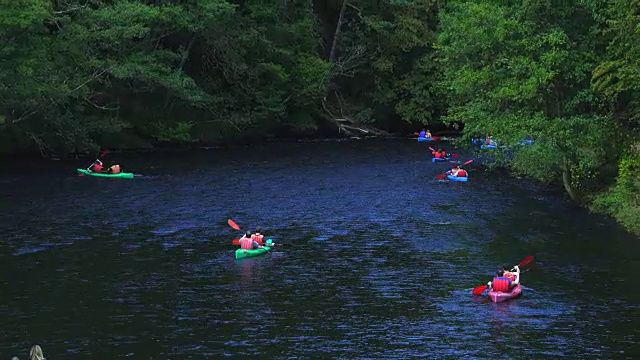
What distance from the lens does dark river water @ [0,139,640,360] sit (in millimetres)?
29188

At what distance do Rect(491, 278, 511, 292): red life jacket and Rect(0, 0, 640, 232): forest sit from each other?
12344mm

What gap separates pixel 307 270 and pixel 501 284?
792 cm

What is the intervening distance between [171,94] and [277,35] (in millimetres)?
12291

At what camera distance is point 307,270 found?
3778cm

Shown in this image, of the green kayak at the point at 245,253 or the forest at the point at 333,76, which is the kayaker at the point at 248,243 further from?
the forest at the point at 333,76

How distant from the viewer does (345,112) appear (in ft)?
296

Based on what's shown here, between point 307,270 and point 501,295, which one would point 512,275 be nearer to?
point 501,295

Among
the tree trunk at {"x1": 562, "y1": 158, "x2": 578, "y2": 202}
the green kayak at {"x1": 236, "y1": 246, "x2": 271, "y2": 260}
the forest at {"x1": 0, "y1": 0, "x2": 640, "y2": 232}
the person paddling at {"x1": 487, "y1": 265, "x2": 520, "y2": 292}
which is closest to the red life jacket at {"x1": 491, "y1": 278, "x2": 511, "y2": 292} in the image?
the person paddling at {"x1": 487, "y1": 265, "x2": 520, "y2": 292}

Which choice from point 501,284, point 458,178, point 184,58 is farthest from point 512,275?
point 184,58

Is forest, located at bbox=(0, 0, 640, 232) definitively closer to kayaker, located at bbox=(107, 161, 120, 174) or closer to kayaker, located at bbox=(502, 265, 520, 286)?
kayaker, located at bbox=(107, 161, 120, 174)

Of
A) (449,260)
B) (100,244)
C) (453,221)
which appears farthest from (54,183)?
(449,260)

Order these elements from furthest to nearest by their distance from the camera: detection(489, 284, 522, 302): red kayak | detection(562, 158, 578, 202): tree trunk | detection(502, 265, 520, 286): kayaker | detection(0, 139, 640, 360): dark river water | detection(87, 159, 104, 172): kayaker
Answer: detection(87, 159, 104, 172): kayaker
detection(562, 158, 578, 202): tree trunk
detection(502, 265, 520, 286): kayaker
detection(489, 284, 522, 302): red kayak
detection(0, 139, 640, 360): dark river water

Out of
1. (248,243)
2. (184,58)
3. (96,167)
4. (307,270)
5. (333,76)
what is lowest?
(307,270)

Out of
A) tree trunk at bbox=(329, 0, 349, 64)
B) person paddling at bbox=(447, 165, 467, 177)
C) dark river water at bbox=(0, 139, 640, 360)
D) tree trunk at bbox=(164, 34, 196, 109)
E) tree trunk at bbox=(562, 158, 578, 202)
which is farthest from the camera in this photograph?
tree trunk at bbox=(329, 0, 349, 64)
